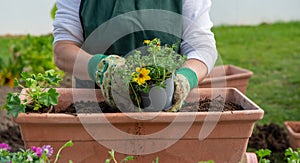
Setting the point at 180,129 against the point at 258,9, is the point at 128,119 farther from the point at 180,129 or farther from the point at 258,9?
the point at 258,9

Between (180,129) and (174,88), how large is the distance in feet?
0.43

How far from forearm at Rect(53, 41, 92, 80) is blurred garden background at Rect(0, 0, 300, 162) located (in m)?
0.78

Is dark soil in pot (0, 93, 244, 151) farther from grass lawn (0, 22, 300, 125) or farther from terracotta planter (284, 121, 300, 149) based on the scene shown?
grass lawn (0, 22, 300, 125)

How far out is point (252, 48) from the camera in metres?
6.25

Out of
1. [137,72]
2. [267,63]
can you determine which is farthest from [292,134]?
[267,63]

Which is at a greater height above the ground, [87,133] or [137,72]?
[137,72]

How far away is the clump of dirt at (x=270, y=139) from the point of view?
126 inches

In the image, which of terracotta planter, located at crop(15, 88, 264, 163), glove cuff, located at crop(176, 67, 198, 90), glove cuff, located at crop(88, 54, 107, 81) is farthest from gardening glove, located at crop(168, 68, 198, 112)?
glove cuff, located at crop(88, 54, 107, 81)

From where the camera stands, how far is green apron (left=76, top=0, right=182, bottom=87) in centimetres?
190

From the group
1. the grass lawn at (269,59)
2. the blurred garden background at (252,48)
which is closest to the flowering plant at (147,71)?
the blurred garden background at (252,48)

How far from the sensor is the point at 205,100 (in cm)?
171

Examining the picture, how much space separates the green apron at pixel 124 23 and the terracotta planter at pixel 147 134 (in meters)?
0.51

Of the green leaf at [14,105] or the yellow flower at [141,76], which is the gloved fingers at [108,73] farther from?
the green leaf at [14,105]

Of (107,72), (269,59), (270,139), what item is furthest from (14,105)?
(269,59)
